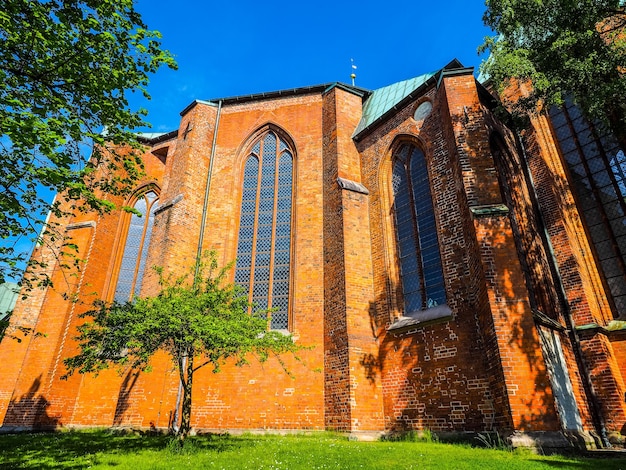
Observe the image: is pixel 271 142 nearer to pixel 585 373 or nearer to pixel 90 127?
pixel 90 127

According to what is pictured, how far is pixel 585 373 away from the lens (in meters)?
9.59

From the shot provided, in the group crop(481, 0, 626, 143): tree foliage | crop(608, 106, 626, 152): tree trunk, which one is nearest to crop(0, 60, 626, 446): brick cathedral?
crop(608, 106, 626, 152): tree trunk

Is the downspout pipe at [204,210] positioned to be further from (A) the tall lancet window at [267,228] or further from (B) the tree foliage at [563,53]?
(B) the tree foliage at [563,53]

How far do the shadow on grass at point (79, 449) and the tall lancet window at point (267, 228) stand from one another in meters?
4.74

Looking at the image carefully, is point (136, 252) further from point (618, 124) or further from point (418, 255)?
point (618, 124)

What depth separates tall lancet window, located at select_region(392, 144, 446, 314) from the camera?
1066 centimetres

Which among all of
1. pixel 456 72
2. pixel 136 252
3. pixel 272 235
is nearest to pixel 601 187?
pixel 456 72

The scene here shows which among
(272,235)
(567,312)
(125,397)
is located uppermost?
(272,235)

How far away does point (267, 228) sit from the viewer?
13984 millimetres

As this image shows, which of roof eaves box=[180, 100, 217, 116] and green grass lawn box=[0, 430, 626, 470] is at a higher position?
roof eaves box=[180, 100, 217, 116]

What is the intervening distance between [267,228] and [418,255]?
5.37 metres

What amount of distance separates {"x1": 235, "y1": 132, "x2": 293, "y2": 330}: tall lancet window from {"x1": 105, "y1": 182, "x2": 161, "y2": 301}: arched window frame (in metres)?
4.24

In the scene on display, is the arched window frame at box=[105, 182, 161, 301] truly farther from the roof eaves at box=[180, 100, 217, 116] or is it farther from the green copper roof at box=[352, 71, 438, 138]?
the green copper roof at box=[352, 71, 438, 138]

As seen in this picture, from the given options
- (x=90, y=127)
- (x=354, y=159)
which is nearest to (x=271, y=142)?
(x=354, y=159)
